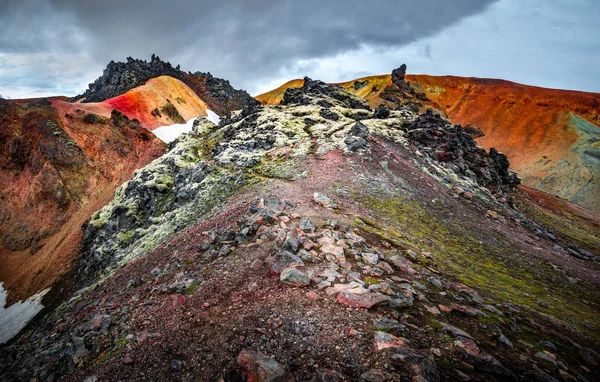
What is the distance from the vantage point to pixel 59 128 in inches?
1880

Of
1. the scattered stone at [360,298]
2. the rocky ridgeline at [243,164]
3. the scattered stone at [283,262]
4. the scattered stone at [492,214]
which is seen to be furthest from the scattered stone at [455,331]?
the scattered stone at [492,214]

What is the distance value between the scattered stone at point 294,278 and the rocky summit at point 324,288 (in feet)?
0.17

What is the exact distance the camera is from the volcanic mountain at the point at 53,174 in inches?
1309

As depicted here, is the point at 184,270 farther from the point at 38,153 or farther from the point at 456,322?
the point at 38,153

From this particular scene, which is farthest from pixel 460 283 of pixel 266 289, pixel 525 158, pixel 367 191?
pixel 525 158

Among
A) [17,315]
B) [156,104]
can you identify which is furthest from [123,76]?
[17,315]

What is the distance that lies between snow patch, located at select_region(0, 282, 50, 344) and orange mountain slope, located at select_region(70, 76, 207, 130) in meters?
44.6

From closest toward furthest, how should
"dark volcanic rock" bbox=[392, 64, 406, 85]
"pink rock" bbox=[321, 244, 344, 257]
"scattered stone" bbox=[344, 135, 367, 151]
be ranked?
"pink rock" bbox=[321, 244, 344, 257] < "scattered stone" bbox=[344, 135, 367, 151] < "dark volcanic rock" bbox=[392, 64, 406, 85]

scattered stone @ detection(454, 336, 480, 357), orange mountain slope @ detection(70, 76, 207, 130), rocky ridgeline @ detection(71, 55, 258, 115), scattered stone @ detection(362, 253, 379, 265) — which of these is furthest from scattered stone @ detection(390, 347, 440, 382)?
rocky ridgeline @ detection(71, 55, 258, 115)

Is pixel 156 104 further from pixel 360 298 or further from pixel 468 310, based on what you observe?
pixel 468 310

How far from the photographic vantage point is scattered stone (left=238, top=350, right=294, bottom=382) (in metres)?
5.71

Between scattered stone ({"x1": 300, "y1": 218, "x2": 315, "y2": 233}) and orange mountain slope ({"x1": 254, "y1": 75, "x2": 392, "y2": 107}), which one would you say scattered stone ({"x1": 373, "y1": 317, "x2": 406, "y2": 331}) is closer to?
scattered stone ({"x1": 300, "y1": 218, "x2": 315, "y2": 233})

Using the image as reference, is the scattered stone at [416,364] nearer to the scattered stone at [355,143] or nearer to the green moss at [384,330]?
the green moss at [384,330]

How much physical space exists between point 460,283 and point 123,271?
1850 cm
